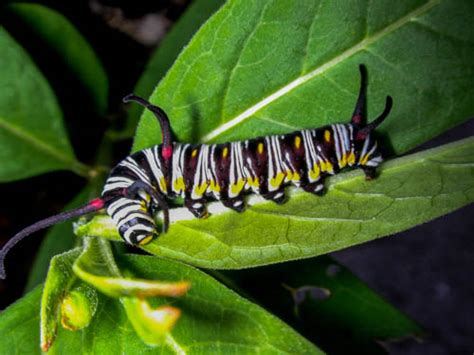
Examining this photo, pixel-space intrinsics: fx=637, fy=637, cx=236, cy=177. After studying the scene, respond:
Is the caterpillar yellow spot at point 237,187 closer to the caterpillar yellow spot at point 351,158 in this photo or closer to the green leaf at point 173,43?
the caterpillar yellow spot at point 351,158

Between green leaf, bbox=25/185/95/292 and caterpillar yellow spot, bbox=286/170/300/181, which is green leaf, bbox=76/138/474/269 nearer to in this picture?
caterpillar yellow spot, bbox=286/170/300/181

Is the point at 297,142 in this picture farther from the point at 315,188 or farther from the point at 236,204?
the point at 236,204

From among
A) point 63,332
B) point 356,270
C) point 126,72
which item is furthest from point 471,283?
point 63,332

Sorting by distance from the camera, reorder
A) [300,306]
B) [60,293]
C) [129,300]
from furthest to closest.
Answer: [300,306] → [60,293] → [129,300]

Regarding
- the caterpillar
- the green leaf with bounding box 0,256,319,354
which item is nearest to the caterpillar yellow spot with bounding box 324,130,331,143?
the caterpillar

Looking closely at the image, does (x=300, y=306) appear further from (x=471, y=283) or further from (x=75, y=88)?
(x=471, y=283)

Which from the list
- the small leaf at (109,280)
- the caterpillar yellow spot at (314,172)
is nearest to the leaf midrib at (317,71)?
the caterpillar yellow spot at (314,172)

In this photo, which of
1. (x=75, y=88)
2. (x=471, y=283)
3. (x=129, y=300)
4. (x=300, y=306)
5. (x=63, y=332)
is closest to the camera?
(x=129, y=300)
